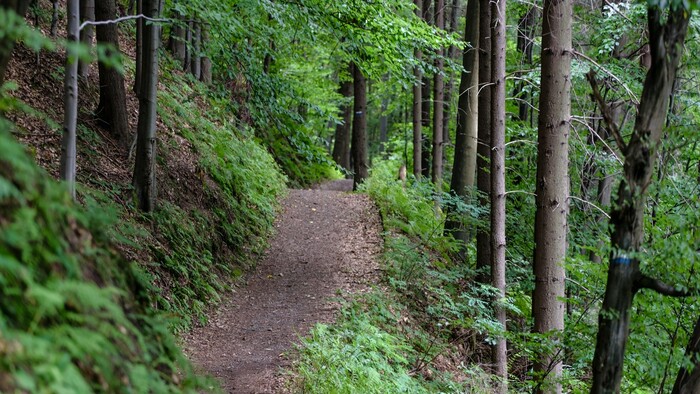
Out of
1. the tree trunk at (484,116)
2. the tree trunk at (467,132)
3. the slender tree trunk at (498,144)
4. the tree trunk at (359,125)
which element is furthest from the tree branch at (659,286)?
the tree trunk at (359,125)

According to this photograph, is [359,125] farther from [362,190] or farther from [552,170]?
[552,170]

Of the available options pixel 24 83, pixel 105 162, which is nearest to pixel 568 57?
pixel 105 162

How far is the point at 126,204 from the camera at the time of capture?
907 cm

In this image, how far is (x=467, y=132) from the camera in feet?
43.3

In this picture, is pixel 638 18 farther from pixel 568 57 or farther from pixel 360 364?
pixel 360 364

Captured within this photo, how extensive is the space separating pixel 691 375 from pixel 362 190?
1366 cm

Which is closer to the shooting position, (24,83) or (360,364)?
(360,364)

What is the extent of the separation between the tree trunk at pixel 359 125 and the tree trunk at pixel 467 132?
411cm

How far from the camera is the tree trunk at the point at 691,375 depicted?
440 centimetres

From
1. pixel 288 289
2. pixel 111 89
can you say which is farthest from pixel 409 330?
pixel 111 89

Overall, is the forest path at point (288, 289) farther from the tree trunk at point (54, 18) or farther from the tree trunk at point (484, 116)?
the tree trunk at point (54, 18)

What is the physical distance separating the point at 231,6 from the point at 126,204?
3.68 metres

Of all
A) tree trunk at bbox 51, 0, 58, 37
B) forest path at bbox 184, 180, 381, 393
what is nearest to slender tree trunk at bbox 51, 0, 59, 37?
tree trunk at bbox 51, 0, 58, 37

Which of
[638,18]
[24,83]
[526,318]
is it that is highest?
[638,18]
